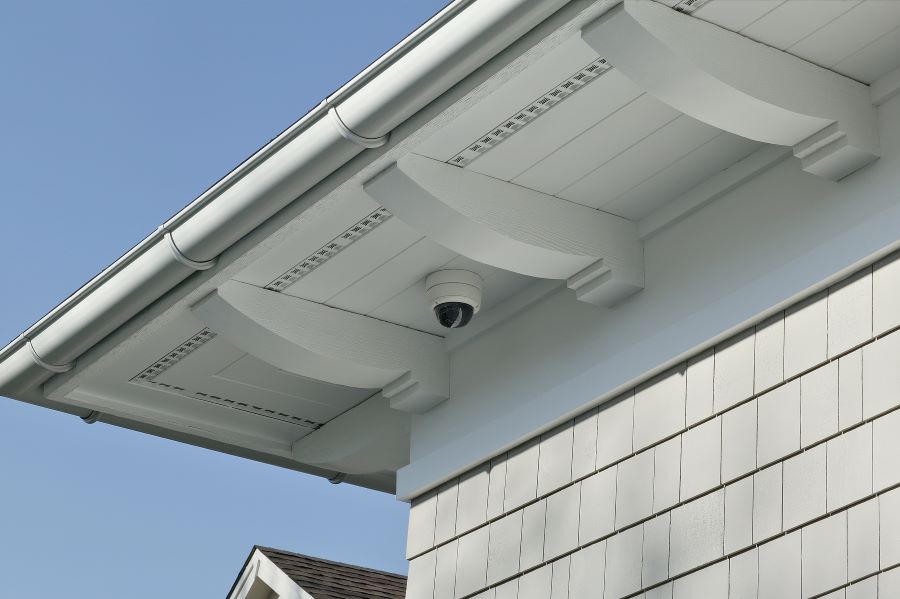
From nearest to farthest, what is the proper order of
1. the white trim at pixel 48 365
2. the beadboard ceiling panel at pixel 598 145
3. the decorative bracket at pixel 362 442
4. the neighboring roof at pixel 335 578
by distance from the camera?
the beadboard ceiling panel at pixel 598 145 < the white trim at pixel 48 365 < the decorative bracket at pixel 362 442 < the neighboring roof at pixel 335 578

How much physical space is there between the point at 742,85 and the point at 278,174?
4.87 ft

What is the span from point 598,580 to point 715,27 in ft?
5.98

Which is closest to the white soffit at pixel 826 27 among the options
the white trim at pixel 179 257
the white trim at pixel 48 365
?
the white trim at pixel 179 257

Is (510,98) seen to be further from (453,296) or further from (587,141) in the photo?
(453,296)

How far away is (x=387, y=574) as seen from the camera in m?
8.84

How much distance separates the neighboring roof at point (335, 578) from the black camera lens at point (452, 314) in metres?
2.16

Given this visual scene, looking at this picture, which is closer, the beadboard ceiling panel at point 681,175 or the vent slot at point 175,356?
the beadboard ceiling panel at point 681,175

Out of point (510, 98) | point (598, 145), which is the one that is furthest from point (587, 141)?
point (510, 98)

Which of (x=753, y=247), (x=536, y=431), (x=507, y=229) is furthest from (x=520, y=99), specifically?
(x=536, y=431)

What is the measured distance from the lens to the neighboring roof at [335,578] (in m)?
7.85

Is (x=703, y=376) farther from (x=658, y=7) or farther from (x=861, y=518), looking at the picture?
(x=658, y=7)

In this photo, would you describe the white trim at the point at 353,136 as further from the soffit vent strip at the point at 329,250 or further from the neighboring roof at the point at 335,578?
the neighboring roof at the point at 335,578

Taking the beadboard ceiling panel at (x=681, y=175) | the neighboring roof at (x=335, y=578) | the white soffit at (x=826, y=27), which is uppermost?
the white soffit at (x=826, y=27)

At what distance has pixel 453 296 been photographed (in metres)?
5.99
